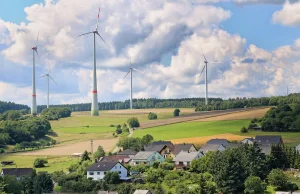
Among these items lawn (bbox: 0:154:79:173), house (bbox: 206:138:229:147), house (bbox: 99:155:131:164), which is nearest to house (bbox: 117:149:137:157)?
house (bbox: 99:155:131:164)

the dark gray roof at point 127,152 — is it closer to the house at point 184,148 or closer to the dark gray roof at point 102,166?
the house at point 184,148

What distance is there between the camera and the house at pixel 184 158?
70100 mm

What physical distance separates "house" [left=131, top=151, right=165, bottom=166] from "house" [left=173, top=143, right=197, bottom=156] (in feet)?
13.6

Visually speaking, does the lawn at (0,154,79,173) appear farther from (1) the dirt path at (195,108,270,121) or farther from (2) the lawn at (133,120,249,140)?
(1) the dirt path at (195,108,270,121)

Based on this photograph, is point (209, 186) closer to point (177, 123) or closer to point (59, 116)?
point (177, 123)

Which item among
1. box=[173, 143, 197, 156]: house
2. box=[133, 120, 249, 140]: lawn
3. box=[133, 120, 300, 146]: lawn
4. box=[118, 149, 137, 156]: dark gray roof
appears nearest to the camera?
box=[173, 143, 197, 156]: house

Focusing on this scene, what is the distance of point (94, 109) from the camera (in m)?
158

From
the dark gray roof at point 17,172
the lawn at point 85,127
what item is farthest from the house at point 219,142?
the dark gray roof at point 17,172

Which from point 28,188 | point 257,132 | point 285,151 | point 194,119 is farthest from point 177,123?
point 28,188

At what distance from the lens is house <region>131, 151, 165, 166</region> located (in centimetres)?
7322

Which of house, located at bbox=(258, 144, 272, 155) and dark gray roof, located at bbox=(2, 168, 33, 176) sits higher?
house, located at bbox=(258, 144, 272, 155)

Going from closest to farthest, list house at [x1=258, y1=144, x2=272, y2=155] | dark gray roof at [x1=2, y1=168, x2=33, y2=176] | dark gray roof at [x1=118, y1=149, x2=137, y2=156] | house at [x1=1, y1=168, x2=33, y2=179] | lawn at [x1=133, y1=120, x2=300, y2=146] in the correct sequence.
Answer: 1. house at [x1=1, y1=168, x2=33, y2=179]
2. dark gray roof at [x1=2, y1=168, x2=33, y2=176]
3. house at [x1=258, y1=144, x2=272, y2=155]
4. dark gray roof at [x1=118, y1=149, x2=137, y2=156]
5. lawn at [x1=133, y1=120, x2=300, y2=146]

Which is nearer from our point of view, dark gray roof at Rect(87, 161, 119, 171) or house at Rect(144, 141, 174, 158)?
dark gray roof at Rect(87, 161, 119, 171)

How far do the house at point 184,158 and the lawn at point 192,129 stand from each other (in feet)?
73.3
